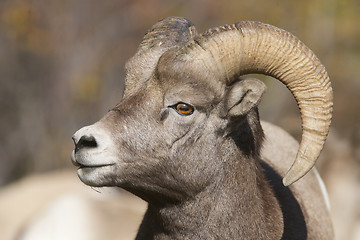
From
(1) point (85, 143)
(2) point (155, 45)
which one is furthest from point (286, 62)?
(1) point (85, 143)

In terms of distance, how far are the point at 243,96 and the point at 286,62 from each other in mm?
448

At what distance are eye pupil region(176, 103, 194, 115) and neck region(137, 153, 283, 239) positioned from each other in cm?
59

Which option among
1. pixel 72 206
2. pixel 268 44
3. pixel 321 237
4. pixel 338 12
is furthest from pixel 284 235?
pixel 338 12

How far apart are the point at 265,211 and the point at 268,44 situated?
1535mm

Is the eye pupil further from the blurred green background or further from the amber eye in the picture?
the blurred green background

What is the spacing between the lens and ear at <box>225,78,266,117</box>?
5996mm

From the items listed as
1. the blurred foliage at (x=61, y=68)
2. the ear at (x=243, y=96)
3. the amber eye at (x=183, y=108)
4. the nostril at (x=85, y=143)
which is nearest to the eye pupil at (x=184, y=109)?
the amber eye at (x=183, y=108)

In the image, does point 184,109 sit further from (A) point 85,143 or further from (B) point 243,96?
(A) point 85,143

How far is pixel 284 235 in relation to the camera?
6.61m

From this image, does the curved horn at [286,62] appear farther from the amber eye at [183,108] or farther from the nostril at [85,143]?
the nostril at [85,143]

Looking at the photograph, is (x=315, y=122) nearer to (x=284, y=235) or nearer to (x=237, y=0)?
(x=284, y=235)

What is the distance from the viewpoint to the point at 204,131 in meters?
6.12

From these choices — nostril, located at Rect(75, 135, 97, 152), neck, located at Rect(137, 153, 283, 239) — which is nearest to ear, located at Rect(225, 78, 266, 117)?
neck, located at Rect(137, 153, 283, 239)

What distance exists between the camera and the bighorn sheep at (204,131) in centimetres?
590
